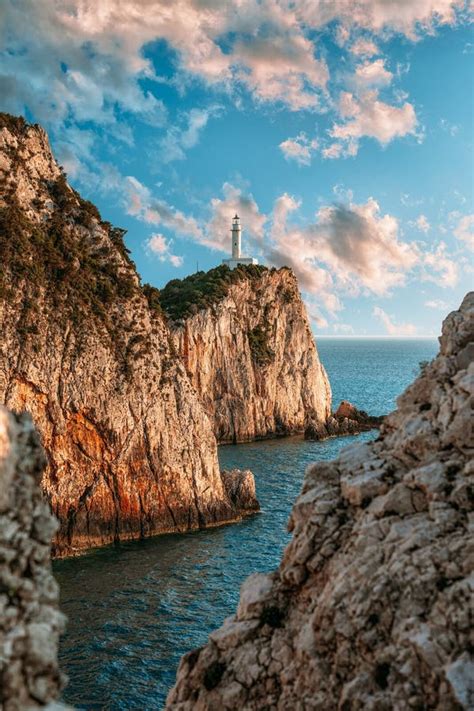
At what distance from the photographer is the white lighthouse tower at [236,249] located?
11650 centimetres

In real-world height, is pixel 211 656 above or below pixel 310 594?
below

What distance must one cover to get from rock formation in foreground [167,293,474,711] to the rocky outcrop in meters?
72.7

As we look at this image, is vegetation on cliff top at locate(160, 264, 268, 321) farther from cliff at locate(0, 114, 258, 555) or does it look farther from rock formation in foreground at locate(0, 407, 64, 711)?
rock formation in foreground at locate(0, 407, 64, 711)

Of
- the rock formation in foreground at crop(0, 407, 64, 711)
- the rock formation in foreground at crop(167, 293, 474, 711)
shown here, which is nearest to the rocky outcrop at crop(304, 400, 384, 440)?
the rock formation in foreground at crop(167, 293, 474, 711)

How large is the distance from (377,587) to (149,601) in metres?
24.6

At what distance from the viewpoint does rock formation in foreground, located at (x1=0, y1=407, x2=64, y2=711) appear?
7539mm

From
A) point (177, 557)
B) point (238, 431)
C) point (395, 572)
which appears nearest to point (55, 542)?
point (177, 557)

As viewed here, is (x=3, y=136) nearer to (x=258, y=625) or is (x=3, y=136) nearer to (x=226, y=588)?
(x=226, y=588)

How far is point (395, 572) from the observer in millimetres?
12320

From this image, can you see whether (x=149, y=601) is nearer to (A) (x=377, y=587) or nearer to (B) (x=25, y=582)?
(A) (x=377, y=587)

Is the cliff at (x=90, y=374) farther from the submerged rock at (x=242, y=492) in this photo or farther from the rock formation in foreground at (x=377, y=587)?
the rock formation in foreground at (x=377, y=587)

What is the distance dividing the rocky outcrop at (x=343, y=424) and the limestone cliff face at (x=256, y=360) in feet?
12.2

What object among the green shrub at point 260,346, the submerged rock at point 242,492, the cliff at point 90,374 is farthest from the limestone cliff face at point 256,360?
the cliff at point 90,374

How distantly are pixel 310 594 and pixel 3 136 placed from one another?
143 ft
